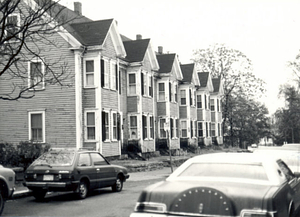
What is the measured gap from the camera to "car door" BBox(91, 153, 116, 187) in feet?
44.8

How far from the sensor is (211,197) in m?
4.76

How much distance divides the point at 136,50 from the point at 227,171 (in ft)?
93.7

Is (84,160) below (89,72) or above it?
below

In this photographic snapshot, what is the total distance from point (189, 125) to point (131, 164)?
18684 mm

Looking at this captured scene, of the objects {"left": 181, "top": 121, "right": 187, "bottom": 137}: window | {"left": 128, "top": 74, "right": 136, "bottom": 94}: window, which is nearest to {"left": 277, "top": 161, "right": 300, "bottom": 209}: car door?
{"left": 128, "top": 74, "right": 136, "bottom": 94}: window

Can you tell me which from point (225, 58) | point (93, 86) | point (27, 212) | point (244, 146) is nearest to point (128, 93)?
point (93, 86)

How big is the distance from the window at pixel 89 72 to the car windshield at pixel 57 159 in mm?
12896

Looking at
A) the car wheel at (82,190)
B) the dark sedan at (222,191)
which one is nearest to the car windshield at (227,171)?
the dark sedan at (222,191)

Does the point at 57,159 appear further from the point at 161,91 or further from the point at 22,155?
the point at 161,91

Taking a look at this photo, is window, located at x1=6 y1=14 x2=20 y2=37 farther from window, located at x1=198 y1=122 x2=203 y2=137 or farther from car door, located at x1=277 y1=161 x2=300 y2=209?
window, located at x1=198 y1=122 x2=203 y2=137

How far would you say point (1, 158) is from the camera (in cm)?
2091

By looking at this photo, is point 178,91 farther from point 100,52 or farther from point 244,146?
point 244,146

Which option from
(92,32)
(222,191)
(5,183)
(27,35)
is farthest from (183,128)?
(222,191)

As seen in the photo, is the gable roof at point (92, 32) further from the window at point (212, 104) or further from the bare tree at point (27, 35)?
the window at point (212, 104)
